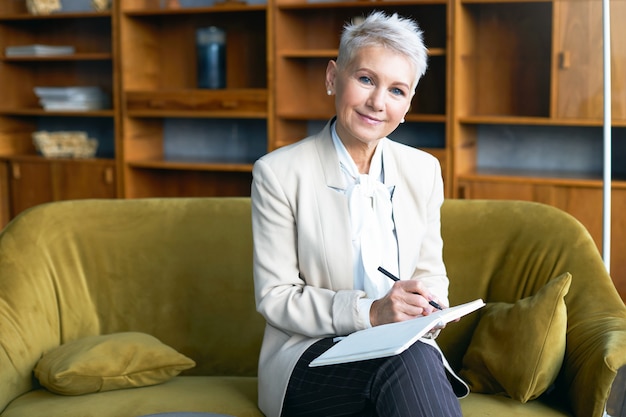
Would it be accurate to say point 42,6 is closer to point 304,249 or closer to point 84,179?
point 84,179

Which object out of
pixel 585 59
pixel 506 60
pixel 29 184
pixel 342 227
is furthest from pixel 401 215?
pixel 29 184

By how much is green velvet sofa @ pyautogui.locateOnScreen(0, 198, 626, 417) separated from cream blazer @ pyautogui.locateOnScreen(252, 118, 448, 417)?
22 cm

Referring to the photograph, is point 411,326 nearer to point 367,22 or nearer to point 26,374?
point 367,22

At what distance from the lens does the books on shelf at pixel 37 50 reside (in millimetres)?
4887

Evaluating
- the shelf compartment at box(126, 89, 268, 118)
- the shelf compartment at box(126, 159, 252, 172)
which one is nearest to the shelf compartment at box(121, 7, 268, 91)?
the shelf compartment at box(126, 89, 268, 118)

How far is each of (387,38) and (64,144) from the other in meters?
3.34

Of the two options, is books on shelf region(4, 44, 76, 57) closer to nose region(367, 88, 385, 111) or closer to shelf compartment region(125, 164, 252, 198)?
shelf compartment region(125, 164, 252, 198)

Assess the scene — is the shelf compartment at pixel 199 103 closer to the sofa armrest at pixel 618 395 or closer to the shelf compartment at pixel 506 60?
the shelf compartment at pixel 506 60

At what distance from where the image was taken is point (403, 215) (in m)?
2.06

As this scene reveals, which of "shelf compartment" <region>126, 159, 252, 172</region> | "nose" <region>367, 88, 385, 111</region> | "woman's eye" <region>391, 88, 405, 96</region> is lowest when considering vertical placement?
"shelf compartment" <region>126, 159, 252, 172</region>

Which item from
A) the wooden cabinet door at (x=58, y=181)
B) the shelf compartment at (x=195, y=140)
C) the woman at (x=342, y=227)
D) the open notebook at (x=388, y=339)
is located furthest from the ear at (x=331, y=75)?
the wooden cabinet door at (x=58, y=181)

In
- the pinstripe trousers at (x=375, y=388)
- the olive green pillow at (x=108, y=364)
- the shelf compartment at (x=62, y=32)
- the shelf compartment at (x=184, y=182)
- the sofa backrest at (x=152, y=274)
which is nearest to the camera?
the pinstripe trousers at (x=375, y=388)

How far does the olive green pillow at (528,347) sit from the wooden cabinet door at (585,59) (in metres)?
2.01

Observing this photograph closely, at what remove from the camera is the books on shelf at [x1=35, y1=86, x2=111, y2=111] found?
15.9ft
